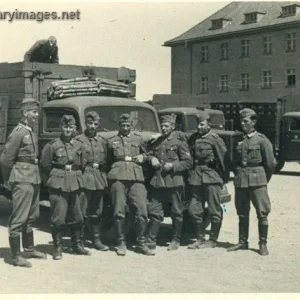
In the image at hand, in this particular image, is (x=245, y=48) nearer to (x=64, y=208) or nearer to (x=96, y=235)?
(x=96, y=235)

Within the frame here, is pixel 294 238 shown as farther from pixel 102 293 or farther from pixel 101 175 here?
pixel 102 293

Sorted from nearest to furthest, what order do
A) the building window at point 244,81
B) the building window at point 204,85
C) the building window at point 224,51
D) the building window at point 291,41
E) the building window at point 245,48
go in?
the building window at point 291,41
the building window at point 245,48
the building window at point 244,81
the building window at point 224,51
the building window at point 204,85

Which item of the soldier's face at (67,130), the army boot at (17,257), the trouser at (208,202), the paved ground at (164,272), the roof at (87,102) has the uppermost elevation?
the roof at (87,102)

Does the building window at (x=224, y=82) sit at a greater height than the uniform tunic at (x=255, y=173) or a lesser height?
greater

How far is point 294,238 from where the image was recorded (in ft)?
23.7

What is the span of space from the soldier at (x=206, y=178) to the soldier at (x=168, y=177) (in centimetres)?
16

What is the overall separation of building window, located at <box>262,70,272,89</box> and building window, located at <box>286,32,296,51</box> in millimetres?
2024

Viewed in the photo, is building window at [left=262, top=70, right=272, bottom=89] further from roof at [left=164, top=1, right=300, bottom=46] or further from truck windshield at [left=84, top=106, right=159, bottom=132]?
truck windshield at [left=84, top=106, right=159, bottom=132]

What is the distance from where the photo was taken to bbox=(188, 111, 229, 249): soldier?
6578 mm

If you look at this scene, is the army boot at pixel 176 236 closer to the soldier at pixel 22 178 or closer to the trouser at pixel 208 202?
the trouser at pixel 208 202

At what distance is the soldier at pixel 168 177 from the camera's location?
6434 millimetres

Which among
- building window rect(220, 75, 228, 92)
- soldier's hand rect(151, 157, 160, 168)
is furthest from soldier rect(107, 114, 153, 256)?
building window rect(220, 75, 228, 92)

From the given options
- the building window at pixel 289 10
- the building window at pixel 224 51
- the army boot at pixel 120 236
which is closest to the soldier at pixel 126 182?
the army boot at pixel 120 236
